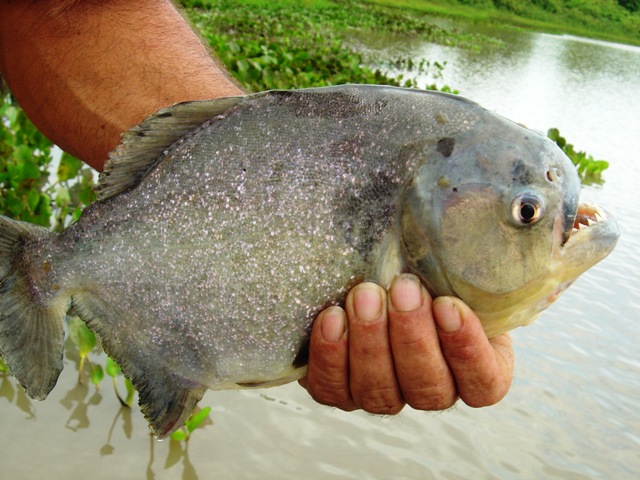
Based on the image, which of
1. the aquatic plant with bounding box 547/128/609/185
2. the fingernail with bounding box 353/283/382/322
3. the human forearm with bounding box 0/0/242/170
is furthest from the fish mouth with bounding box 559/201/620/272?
the aquatic plant with bounding box 547/128/609/185

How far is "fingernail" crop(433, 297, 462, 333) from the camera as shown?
71.1 inches

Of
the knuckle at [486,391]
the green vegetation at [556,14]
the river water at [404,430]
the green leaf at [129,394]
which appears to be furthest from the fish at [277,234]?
the green vegetation at [556,14]

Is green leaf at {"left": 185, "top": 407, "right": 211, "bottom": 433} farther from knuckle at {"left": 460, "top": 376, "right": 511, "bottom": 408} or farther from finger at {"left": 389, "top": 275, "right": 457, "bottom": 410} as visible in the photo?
knuckle at {"left": 460, "top": 376, "right": 511, "bottom": 408}

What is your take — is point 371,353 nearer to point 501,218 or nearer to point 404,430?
point 501,218

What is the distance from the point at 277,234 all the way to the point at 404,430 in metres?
2.84

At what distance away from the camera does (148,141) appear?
190cm

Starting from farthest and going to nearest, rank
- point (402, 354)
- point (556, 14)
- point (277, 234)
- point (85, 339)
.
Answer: point (556, 14) → point (85, 339) → point (402, 354) → point (277, 234)

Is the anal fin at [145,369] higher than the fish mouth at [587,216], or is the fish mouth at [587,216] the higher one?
the fish mouth at [587,216]

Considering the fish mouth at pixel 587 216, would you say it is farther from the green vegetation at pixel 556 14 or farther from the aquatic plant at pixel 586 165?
the green vegetation at pixel 556 14

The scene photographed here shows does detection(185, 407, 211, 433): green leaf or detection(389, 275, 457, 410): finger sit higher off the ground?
detection(389, 275, 457, 410): finger

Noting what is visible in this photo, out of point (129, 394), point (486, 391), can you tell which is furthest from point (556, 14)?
point (486, 391)

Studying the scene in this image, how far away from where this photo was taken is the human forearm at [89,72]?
7.97 feet

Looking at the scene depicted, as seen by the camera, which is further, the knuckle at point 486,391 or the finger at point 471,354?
the knuckle at point 486,391

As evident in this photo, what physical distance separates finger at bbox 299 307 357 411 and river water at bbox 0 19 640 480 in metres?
1.66
